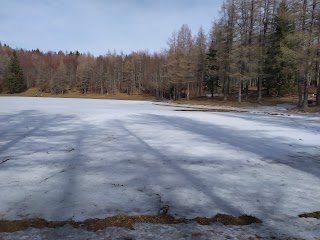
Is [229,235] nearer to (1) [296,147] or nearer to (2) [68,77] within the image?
(1) [296,147]

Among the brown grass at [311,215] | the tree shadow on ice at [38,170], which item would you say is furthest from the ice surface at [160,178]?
the brown grass at [311,215]

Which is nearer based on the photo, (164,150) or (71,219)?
(71,219)

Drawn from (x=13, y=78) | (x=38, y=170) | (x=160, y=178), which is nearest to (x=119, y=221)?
(x=160, y=178)

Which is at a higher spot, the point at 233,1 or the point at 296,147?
the point at 233,1

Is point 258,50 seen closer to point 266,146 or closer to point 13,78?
point 266,146

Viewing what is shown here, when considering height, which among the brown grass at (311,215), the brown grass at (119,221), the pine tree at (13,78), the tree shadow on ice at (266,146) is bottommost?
the tree shadow on ice at (266,146)

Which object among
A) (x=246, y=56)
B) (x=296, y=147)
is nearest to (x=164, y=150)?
(x=296, y=147)

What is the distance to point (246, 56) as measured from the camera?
37000 millimetres

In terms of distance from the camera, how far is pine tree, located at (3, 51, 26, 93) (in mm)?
91375

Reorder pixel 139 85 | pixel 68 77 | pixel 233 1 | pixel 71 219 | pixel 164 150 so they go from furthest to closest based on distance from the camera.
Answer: pixel 68 77
pixel 139 85
pixel 233 1
pixel 164 150
pixel 71 219

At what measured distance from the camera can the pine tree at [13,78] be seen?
91.4 metres

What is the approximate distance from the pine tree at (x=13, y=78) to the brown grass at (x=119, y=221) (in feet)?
325

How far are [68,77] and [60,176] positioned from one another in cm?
10681

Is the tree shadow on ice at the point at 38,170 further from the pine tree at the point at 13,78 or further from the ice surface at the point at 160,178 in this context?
the pine tree at the point at 13,78
